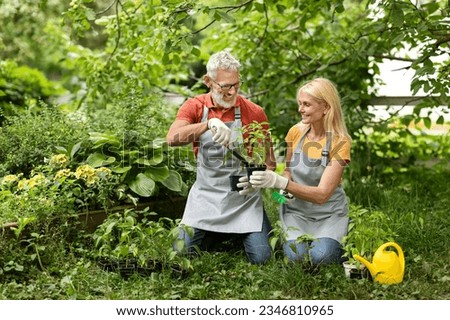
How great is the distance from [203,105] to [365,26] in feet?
6.17

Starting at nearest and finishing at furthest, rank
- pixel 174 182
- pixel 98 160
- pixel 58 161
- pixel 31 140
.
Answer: pixel 58 161, pixel 98 160, pixel 174 182, pixel 31 140

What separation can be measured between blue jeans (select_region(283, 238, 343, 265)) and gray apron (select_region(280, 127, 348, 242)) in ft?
0.17

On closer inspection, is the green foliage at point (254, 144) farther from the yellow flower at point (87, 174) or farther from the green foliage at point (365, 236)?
the yellow flower at point (87, 174)

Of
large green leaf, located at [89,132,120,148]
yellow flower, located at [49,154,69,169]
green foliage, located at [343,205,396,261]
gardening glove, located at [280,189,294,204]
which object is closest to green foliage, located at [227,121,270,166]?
gardening glove, located at [280,189,294,204]

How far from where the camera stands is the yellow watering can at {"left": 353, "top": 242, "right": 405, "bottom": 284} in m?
3.26

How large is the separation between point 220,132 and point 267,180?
1.13 feet

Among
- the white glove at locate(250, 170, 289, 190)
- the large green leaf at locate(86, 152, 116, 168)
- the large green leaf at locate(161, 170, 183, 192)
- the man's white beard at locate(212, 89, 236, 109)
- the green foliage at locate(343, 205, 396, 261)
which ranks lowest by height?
the green foliage at locate(343, 205, 396, 261)

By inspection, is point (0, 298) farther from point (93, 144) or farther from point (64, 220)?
point (93, 144)

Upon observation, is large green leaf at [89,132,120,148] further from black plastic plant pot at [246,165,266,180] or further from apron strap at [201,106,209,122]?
black plastic plant pot at [246,165,266,180]

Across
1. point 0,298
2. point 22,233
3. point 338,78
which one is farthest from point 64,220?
point 338,78

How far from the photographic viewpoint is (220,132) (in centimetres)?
347

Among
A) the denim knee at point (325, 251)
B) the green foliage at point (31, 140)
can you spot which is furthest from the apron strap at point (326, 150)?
the green foliage at point (31, 140)

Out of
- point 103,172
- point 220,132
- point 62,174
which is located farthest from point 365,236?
point 62,174

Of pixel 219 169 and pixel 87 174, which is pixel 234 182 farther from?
pixel 87 174
